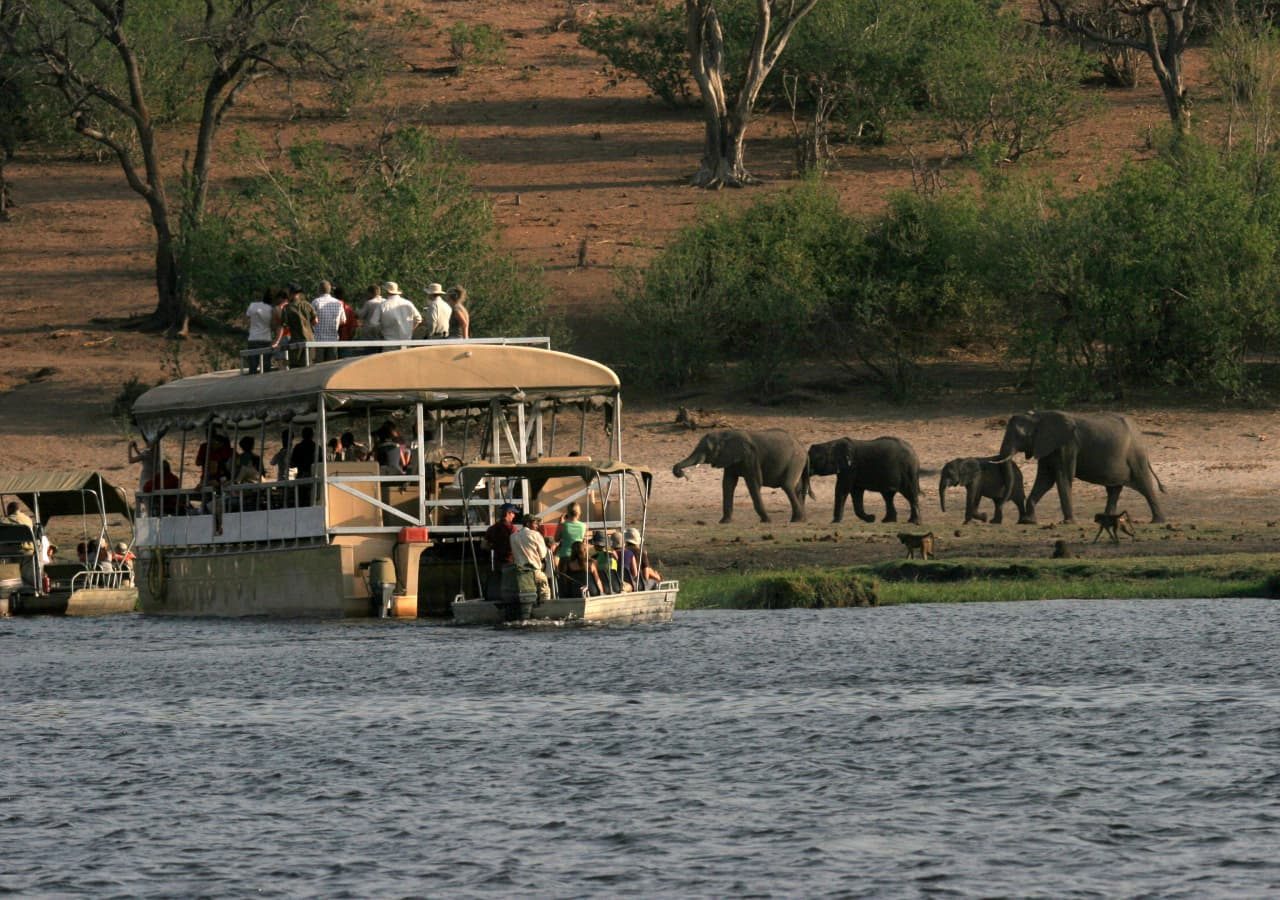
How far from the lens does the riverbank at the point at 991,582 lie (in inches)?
1185

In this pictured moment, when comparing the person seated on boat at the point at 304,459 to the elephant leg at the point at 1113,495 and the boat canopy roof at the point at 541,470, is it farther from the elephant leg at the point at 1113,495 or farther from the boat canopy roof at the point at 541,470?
the elephant leg at the point at 1113,495

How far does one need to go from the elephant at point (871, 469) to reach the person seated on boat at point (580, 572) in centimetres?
1196

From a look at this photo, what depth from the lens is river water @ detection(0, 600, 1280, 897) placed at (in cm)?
1574

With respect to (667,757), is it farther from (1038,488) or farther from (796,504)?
(1038,488)

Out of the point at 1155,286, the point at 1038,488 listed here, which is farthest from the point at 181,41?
the point at 1038,488

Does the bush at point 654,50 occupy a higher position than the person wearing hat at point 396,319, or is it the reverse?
the bush at point 654,50

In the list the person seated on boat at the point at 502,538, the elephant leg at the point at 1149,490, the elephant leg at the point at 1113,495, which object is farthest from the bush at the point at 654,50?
the person seated on boat at the point at 502,538

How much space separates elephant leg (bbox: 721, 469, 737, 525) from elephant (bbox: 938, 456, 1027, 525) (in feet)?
11.8

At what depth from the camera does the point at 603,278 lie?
5591cm

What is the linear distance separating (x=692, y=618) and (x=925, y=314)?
21449 mm

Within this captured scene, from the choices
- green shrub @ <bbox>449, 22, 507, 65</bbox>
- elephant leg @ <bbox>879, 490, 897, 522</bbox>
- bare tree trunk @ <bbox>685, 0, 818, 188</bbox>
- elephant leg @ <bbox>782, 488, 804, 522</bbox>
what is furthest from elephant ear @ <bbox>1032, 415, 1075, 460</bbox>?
green shrub @ <bbox>449, 22, 507, 65</bbox>

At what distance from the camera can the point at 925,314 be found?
50000 millimetres

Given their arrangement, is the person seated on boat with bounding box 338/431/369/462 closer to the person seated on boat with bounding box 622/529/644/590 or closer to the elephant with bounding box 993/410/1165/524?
the person seated on boat with bounding box 622/529/644/590

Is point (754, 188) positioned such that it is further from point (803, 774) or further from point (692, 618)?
point (803, 774)
